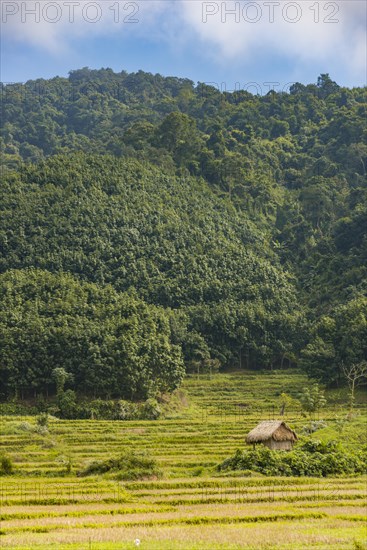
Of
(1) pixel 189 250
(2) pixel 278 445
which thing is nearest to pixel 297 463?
(2) pixel 278 445

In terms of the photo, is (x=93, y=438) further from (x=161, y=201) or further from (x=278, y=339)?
(x=161, y=201)

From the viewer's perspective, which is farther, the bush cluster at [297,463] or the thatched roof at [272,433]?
the thatched roof at [272,433]

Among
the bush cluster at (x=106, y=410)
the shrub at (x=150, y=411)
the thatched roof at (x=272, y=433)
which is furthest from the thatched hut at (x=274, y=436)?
the bush cluster at (x=106, y=410)

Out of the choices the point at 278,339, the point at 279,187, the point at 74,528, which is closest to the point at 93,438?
the point at 74,528

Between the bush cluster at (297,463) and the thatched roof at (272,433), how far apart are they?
3.93 metres

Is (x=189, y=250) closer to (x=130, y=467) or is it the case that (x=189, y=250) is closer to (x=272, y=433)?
(x=272, y=433)

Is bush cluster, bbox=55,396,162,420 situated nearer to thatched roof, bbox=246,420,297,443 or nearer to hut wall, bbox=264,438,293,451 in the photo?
thatched roof, bbox=246,420,297,443

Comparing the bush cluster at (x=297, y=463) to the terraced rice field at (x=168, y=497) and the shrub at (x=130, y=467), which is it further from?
the shrub at (x=130, y=467)

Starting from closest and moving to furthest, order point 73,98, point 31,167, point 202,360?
point 202,360, point 31,167, point 73,98

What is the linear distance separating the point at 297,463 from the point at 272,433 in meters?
4.97

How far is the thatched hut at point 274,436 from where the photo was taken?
4562 cm

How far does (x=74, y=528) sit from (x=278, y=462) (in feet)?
48.1

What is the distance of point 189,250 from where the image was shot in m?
92.0

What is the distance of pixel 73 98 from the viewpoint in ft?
552
